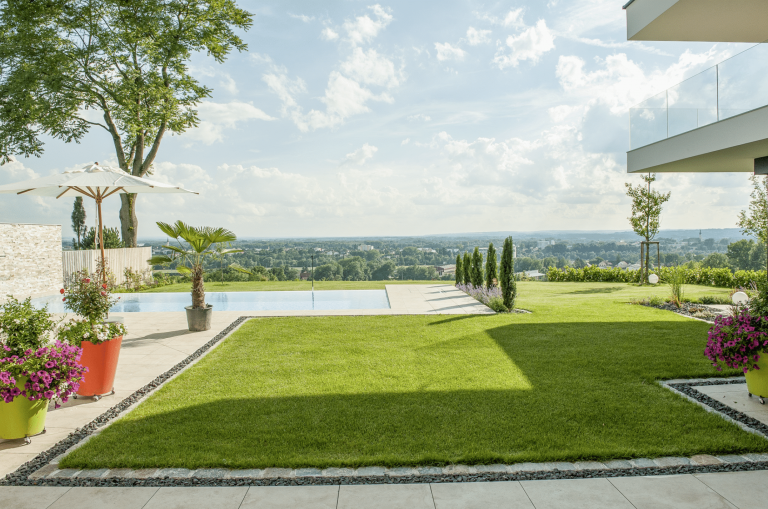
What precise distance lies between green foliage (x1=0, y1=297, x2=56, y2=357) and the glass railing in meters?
10.8

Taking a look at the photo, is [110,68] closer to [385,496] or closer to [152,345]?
[152,345]

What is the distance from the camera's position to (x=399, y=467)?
127 inches

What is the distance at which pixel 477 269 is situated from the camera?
13.6 meters

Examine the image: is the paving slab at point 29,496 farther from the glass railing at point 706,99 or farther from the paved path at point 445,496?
the glass railing at point 706,99

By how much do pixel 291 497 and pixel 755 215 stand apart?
2035 cm

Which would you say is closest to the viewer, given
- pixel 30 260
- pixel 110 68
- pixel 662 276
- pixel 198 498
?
pixel 198 498

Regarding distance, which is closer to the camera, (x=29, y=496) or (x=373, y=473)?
(x=29, y=496)

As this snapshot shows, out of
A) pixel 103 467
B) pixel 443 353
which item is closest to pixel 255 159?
pixel 443 353

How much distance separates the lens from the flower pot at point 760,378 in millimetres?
4367

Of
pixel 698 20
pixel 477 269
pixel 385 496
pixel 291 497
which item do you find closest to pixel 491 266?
pixel 477 269

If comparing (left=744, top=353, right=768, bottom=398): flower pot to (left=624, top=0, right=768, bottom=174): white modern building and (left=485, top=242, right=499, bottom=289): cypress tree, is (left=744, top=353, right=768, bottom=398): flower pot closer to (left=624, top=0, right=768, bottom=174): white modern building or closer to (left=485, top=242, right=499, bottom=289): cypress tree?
(left=624, top=0, right=768, bottom=174): white modern building

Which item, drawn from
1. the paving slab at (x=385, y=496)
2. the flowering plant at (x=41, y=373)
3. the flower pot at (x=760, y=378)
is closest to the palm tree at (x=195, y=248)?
the flowering plant at (x=41, y=373)

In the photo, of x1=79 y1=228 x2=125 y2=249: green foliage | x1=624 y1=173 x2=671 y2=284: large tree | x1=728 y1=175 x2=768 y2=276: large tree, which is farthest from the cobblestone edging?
x1=79 y1=228 x2=125 y2=249: green foliage

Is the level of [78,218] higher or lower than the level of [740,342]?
higher
